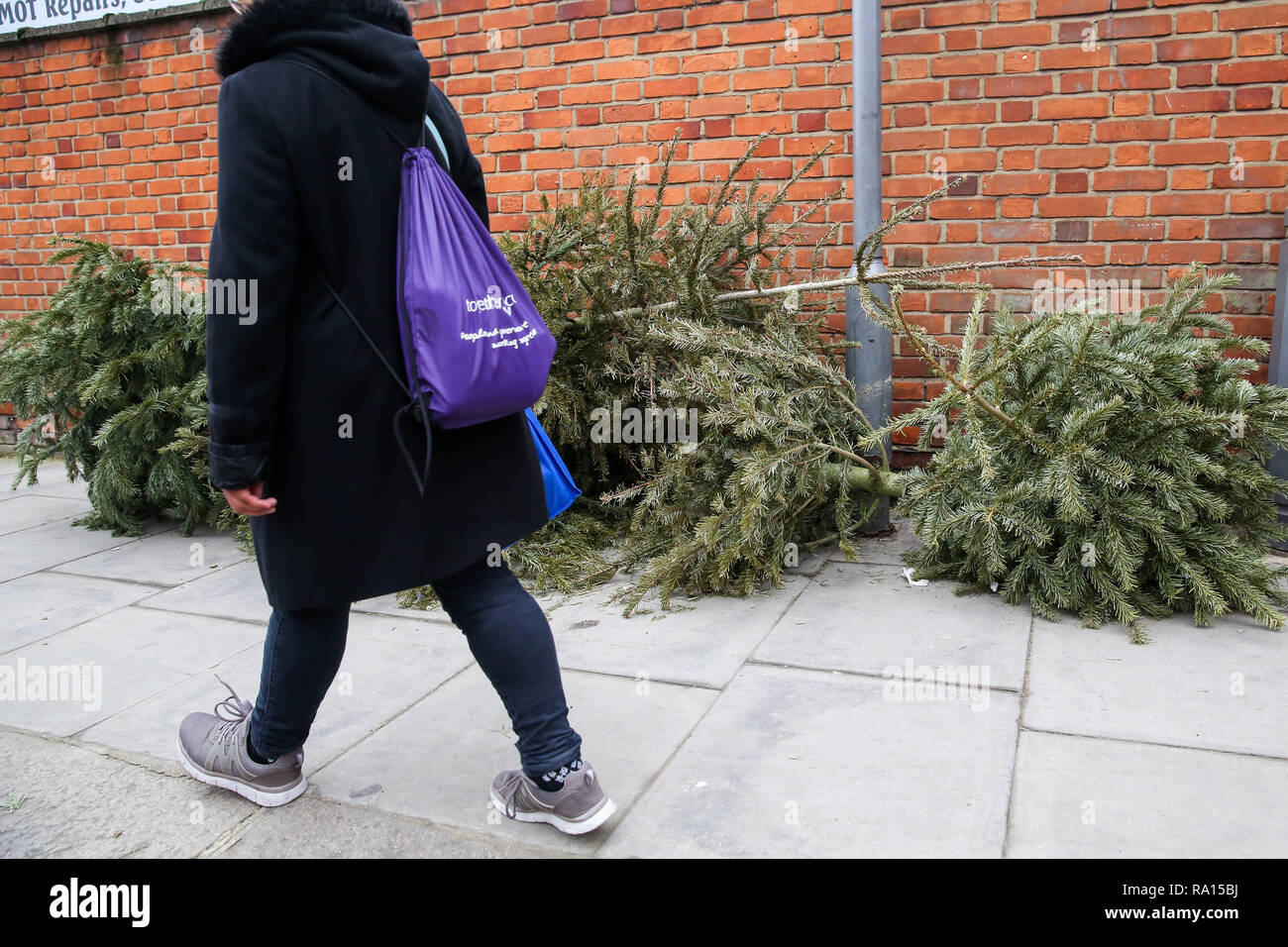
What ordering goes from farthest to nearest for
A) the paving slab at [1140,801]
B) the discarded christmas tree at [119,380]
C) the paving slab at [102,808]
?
the discarded christmas tree at [119,380] → the paving slab at [102,808] → the paving slab at [1140,801]

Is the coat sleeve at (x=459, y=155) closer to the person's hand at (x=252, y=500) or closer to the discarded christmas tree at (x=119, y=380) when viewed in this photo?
the person's hand at (x=252, y=500)

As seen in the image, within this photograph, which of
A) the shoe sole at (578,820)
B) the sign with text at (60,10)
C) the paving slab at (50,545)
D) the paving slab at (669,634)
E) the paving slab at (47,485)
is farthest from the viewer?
the sign with text at (60,10)

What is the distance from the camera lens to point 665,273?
4324 millimetres

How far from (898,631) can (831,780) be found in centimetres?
107

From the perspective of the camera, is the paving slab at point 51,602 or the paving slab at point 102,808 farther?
the paving slab at point 51,602

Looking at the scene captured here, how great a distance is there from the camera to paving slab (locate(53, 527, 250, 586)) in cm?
464

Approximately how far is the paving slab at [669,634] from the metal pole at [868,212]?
37.1 inches

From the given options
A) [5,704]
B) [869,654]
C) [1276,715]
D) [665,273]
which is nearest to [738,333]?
[665,273]

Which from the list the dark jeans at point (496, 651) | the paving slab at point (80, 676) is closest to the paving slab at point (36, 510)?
the paving slab at point (80, 676)

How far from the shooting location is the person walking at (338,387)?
2018mm

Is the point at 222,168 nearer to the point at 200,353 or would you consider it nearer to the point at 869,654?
the point at 869,654

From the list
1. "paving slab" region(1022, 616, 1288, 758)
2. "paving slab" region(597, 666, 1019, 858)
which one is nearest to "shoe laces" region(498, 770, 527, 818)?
"paving slab" region(597, 666, 1019, 858)

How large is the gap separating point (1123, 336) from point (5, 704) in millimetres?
4109

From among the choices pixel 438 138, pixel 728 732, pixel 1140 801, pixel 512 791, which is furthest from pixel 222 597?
pixel 1140 801
